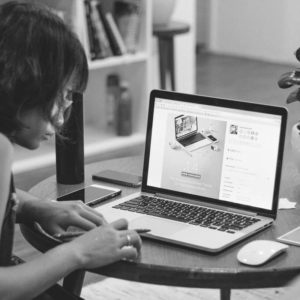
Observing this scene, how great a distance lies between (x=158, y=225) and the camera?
1.51m

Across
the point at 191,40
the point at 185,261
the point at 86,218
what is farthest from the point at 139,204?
the point at 191,40

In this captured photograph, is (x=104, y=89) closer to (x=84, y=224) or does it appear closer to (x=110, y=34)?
(x=110, y=34)

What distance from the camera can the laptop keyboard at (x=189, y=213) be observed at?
1.51 metres

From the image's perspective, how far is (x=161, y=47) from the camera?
4270 mm

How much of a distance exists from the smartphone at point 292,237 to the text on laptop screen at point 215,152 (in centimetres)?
9

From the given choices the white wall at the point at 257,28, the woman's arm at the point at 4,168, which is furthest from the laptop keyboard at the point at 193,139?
the white wall at the point at 257,28

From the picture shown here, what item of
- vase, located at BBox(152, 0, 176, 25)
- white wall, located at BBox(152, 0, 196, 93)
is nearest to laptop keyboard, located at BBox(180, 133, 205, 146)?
vase, located at BBox(152, 0, 176, 25)

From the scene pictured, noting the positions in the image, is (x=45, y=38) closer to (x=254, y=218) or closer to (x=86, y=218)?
(x=86, y=218)

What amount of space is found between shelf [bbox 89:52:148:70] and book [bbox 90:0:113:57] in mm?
44

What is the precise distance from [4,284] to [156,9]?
2910 mm

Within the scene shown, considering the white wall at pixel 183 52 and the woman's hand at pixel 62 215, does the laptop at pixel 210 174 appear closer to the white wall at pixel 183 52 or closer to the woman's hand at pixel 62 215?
the woman's hand at pixel 62 215

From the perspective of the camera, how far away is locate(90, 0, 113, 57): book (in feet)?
12.0

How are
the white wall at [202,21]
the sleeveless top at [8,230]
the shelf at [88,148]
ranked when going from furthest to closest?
the white wall at [202,21], the shelf at [88,148], the sleeveless top at [8,230]

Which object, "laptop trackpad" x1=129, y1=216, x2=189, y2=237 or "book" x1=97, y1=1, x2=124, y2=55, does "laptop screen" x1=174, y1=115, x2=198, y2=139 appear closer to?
"laptop trackpad" x1=129, y1=216, x2=189, y2=237
